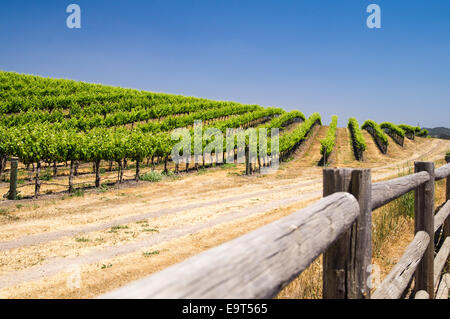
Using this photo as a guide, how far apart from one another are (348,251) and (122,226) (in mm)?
11754

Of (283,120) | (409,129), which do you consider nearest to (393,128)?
(409,129)

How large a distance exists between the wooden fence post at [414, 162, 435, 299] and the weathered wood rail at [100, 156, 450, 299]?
0.62 m

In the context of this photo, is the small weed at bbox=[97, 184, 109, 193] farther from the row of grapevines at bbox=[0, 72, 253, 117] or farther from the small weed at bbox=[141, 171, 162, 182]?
the row of grapevines at bbox=[0, 72, 253, 117]

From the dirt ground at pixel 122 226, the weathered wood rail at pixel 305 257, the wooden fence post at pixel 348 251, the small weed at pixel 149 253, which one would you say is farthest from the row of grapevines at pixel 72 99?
the wooden fence post at pixel 348 251

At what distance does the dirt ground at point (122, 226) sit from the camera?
8.10 m

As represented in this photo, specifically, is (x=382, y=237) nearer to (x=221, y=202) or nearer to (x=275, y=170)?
(x=221, y=202)

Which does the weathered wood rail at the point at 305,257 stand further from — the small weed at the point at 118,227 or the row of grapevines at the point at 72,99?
the row of grapevines at the point at 72,99

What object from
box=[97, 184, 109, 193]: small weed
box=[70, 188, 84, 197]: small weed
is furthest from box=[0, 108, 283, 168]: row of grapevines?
box=[70, 188, 84, 197]: small weed

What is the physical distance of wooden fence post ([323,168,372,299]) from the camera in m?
2.55

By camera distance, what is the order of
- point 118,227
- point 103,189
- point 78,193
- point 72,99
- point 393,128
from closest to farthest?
point 118,227
point 78,193
point 103,189
point 72,99
point 393,128

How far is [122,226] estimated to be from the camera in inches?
511

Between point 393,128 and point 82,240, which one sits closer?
point 82,240

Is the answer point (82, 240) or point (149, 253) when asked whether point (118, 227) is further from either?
point (149, 253)
